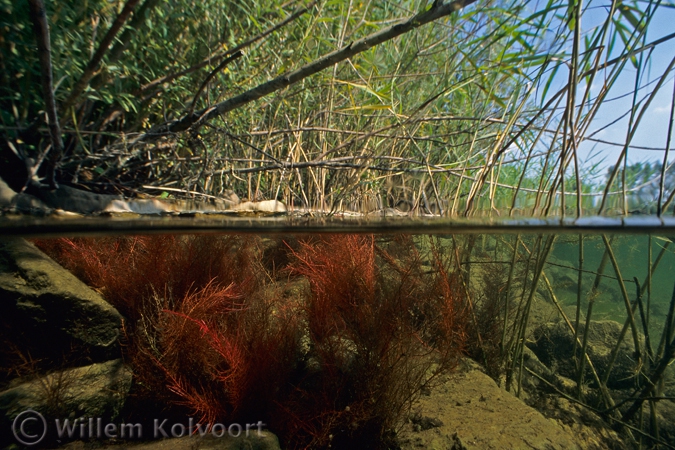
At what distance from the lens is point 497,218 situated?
2.52 m

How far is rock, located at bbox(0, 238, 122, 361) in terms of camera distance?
2502 mm

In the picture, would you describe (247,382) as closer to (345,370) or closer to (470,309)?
(345,370)

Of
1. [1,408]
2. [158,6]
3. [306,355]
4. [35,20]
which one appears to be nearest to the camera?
[35,20]

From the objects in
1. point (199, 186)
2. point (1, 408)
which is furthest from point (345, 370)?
point (1, 408)

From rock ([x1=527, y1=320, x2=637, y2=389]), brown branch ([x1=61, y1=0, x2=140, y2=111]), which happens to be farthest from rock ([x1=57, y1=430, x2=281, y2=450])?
rock ([x1=527, y1=320, x2=637, y2=389])

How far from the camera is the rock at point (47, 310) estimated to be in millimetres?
2502

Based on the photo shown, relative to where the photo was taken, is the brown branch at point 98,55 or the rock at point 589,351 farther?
the rock at point 589,351

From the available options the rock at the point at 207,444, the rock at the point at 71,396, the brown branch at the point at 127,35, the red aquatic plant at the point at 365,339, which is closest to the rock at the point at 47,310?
the rock at the point at 71,396

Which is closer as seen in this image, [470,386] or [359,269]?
[470,386]

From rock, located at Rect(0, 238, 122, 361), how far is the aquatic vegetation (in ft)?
0.85

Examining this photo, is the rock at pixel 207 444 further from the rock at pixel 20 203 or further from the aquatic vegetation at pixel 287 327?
the rock at pixel 20 203

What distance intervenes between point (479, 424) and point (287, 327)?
6.40 ft

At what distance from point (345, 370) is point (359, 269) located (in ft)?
3.59

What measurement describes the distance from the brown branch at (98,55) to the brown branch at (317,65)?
0.50 meters
